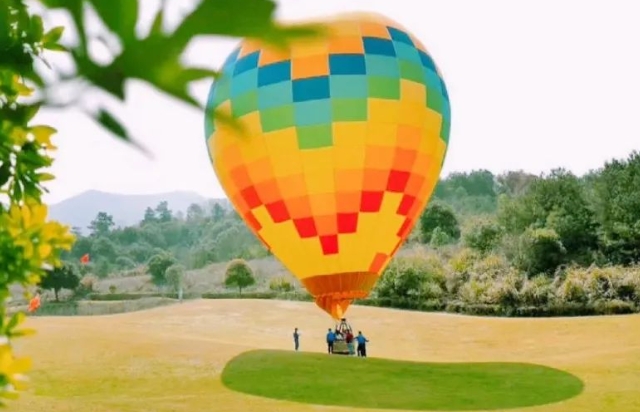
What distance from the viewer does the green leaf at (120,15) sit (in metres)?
0.43

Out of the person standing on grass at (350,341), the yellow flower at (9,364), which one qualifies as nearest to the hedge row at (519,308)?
the person standing on grass at (350,341)

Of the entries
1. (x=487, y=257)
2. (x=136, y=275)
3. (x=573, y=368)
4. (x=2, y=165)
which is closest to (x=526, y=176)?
(x=136, y=275)

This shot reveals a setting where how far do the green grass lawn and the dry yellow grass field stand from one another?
0.56m

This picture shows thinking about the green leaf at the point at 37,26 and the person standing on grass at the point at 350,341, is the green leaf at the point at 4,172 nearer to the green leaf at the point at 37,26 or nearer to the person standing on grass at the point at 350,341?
the green leaf at the point at 37,26

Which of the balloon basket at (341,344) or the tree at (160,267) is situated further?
the tree at (160,267)

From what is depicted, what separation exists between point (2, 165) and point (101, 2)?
3.67 feet

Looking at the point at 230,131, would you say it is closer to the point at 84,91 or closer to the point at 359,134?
the point at 84,91

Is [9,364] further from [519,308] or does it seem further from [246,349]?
[519,308]

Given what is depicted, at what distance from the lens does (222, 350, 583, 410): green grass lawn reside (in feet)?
51.5

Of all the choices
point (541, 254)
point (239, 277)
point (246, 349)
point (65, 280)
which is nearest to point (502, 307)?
point (541, 254)

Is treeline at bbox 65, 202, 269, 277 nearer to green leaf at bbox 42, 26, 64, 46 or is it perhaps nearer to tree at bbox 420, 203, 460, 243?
tree at bbox 420, 203, 460, 243

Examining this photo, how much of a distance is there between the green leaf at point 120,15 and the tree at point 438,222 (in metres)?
55.7

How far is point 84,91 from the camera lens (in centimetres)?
48

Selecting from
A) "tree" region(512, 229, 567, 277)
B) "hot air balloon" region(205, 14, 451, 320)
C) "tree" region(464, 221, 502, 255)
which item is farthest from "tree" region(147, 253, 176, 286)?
"hot air balloon" region(205, 14, 451, 320)
